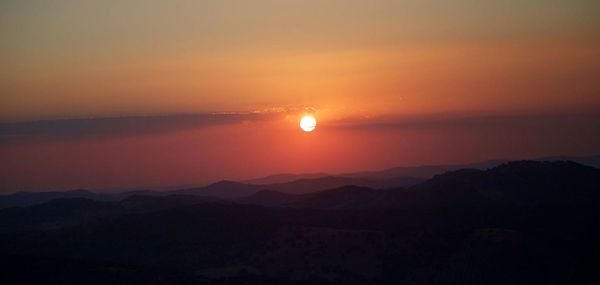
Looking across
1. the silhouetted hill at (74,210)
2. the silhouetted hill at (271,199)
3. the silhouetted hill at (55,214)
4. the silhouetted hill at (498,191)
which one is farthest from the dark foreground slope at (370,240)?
the silhouetted hill at (55,214)

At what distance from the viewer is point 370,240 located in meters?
72.9

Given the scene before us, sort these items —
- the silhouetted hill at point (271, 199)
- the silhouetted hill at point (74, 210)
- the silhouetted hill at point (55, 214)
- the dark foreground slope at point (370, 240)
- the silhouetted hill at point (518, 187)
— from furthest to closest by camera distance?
the silhouetted hill at point (271, 199) < the silhouetted hill at point (74, 210) < the silhouetted hill at point (55, 214) < the silhouetted hill at point (518, 187) < the dark foreground slope at point (370, 240)

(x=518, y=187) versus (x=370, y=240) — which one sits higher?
(x=518, y=187)

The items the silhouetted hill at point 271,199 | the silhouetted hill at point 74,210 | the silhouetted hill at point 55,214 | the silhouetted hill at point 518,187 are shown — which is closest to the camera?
the silhouetted hill at point 518,187

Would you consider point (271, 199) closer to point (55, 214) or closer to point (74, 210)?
point (74, 210)

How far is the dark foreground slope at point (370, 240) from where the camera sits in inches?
2366

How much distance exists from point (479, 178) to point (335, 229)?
43.0 m

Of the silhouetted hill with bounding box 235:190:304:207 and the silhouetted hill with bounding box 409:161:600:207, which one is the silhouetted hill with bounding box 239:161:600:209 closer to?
the silhouetted hill with bounding box 409:161:600:207

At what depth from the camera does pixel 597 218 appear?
252 ft

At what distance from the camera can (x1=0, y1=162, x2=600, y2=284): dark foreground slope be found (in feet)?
197

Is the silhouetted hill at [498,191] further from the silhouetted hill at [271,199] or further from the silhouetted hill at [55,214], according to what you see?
the silhouetted hill at [55,214]

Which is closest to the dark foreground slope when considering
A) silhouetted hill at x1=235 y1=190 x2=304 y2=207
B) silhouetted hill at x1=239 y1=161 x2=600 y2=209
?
silhouetted hill at x1=239 y1=161 x2=600 y2=209

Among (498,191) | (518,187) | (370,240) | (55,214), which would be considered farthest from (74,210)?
(370,240)

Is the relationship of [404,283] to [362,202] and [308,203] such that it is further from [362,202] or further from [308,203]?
[308,203]
